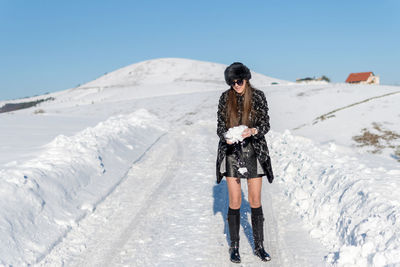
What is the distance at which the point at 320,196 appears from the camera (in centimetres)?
569

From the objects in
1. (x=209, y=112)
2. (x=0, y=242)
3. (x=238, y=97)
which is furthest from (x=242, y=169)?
(x=209, y=112)

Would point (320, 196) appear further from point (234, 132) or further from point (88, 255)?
point (88, 255)

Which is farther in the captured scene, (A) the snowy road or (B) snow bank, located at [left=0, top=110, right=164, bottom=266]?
(B) snow bank, located at [left=0, top=110, right=164, bottom=266]

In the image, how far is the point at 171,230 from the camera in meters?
5.00

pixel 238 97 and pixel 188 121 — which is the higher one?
pixel 238 97

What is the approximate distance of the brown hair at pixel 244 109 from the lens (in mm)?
3957

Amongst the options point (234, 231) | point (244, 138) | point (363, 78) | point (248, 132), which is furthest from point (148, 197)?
point (363, 78)

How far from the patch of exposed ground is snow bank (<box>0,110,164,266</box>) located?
22.8ft

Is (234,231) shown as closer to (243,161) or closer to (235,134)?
(243,161)

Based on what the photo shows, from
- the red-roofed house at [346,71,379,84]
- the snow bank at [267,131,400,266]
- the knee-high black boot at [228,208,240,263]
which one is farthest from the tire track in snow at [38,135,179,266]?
the red-roofed house at [346,71,379,84]

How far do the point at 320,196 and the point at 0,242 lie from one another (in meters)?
4.59

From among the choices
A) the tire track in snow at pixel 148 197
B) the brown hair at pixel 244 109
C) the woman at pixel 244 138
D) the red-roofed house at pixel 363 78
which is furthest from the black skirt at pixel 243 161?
the red-roofed house at pixel 363 78

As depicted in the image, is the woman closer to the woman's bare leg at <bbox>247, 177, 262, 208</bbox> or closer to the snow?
the woman's bare leg at <bbox>247, 177, 262, 208</bbox>

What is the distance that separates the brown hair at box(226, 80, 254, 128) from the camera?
396cm
